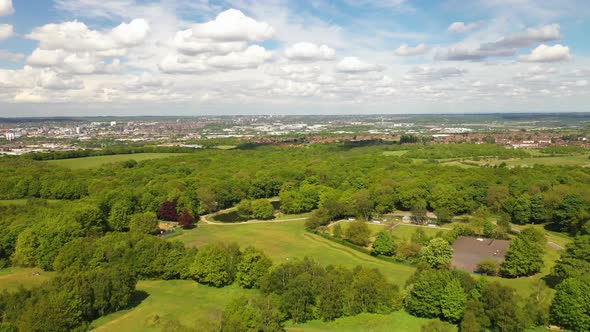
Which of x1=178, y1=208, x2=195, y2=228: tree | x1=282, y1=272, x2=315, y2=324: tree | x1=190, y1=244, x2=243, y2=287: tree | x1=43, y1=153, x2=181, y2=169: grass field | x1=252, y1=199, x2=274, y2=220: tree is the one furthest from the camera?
x1=43, y1=153, x2=181, y2=169: grass field

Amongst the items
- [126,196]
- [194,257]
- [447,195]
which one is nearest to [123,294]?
[194,257]

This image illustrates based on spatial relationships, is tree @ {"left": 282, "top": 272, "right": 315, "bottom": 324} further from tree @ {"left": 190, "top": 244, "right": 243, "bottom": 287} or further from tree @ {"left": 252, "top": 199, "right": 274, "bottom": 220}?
tree @ {"left": 252, "top": 199, "right": 274, "bottom": 220}

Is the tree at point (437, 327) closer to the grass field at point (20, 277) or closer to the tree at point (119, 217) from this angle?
the grass field at point (20, 277)

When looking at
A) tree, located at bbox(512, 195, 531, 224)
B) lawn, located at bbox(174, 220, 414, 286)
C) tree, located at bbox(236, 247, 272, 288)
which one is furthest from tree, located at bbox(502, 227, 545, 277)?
tree, located at bbox(236, 247, 272, 288)

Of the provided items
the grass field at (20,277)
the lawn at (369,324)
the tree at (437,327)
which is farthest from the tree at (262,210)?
the tree at (437,327)

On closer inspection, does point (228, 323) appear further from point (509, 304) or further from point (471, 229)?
point (471, 229)

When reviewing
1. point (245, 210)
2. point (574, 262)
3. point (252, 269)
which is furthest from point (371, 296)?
point (245, 210)

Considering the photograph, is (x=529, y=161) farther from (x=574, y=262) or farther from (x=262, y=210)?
(x=574, y=262)
